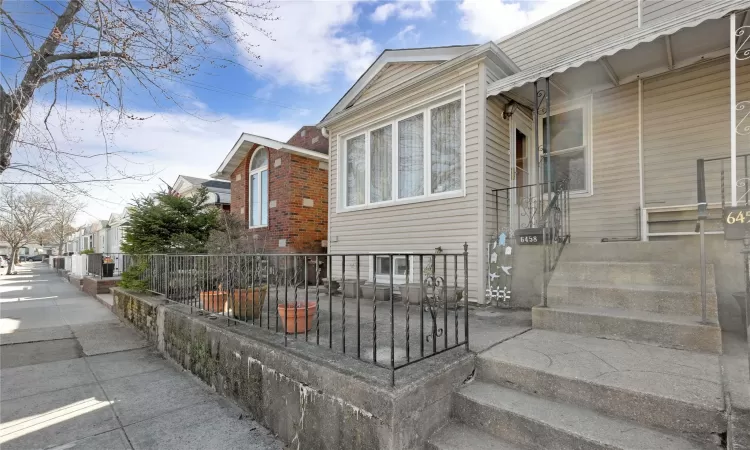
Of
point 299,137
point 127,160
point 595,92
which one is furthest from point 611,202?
point 299,137

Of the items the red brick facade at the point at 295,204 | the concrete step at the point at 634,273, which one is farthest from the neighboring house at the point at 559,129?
the red brick facade at the point at 295,204

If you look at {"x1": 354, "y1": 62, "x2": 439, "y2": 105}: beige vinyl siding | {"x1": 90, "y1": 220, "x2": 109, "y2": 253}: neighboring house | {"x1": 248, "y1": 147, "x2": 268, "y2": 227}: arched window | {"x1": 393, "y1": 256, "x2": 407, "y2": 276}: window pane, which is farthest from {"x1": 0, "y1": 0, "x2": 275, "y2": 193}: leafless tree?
{"x1": 90, "y1": 220, "x2": 109, "y2": 253}: neighboring house

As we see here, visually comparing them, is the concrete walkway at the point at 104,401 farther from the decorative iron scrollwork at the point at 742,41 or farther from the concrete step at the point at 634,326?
the decorative iron scrollwork at the point at 742,41

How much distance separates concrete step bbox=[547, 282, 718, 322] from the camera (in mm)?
2881

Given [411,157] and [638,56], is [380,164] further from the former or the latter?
[638,56]

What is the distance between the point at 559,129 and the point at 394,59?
3.20 m

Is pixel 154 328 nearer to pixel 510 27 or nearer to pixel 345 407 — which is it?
pixel 345 407

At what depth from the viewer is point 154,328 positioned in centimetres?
524

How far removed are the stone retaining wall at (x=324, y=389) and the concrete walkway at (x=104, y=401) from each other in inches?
9.8

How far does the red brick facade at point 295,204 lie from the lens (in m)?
8.99

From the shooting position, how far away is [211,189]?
1385cm

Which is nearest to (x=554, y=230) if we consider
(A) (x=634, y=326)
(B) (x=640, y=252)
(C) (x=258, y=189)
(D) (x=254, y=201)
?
(B) (x=640, y=252)

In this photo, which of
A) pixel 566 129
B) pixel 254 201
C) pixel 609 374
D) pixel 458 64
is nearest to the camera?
pixel 609 374

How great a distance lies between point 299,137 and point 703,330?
1073 centimetres
